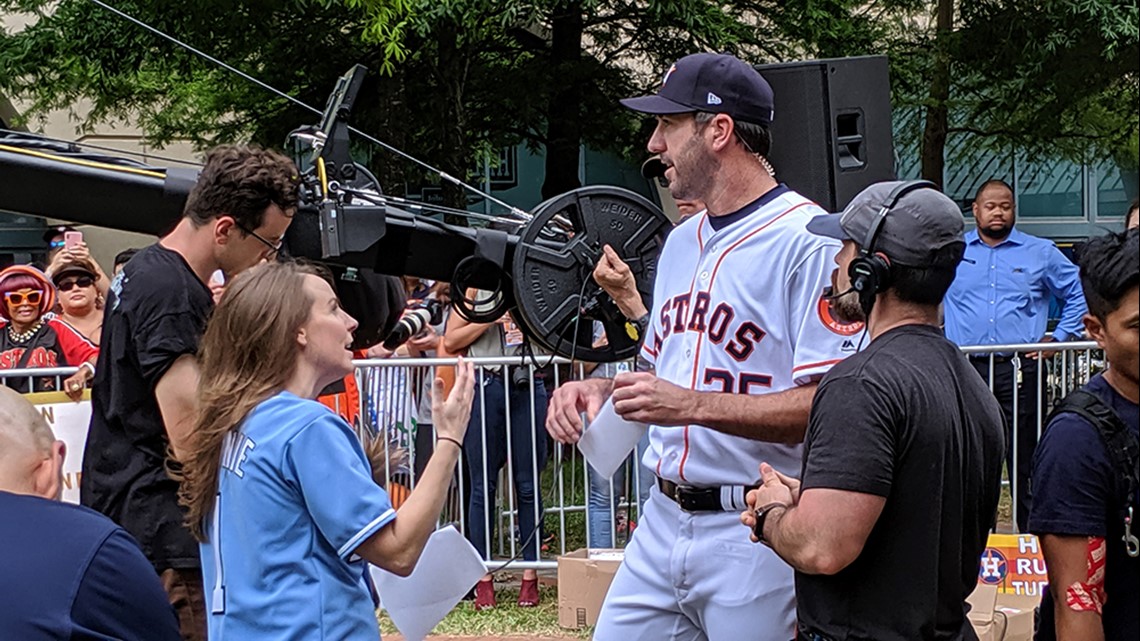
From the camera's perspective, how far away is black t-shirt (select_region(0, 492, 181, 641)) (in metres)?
2.76

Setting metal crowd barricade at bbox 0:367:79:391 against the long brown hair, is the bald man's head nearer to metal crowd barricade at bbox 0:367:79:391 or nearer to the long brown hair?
the long brown hair

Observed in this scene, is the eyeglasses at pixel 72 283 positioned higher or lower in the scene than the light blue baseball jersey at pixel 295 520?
higher

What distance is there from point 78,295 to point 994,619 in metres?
5.43

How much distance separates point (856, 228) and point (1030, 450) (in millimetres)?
5970

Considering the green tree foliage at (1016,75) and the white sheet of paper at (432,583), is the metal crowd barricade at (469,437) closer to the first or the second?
the white sheet of paper at (432,583)

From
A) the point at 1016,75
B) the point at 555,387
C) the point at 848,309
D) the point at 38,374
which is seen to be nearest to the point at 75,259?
the point at 38,374

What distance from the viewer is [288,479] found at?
120 inches

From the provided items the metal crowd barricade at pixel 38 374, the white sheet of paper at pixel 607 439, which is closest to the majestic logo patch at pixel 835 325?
the white sheet of paper at pixel 607 439

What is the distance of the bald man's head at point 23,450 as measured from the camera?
2869 millimetres

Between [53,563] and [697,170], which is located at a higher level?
[697,170]

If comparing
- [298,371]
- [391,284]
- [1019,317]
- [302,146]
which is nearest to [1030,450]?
[1019,317]

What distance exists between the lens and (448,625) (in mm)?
7449

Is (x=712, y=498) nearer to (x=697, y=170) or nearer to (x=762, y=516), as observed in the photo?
(x=762, y=516)

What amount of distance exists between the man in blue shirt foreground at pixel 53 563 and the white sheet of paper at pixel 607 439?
4.89 feet
